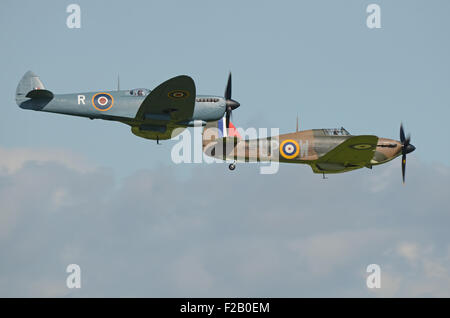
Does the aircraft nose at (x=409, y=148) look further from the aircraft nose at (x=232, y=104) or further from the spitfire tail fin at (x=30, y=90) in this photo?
the spitfire tail fin at (x=30, y=90)

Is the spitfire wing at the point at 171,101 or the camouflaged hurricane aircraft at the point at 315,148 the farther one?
the spitfire wing at the point at 171,101

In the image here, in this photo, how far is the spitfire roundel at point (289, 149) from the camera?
6191 centimetres

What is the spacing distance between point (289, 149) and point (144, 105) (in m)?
7.70

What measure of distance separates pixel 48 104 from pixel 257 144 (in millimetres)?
10738

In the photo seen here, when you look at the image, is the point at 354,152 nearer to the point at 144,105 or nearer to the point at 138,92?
the point at 144,105

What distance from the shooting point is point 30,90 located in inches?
2501

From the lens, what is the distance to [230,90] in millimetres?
65125

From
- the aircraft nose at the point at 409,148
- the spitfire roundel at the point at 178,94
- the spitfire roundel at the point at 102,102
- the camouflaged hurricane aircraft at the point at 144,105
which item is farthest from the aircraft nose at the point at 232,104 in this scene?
the aircraft nose at the point at 409,148

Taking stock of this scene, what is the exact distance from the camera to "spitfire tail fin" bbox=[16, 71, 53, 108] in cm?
6222

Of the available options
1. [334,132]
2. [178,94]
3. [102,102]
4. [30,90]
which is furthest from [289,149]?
[30,90]
